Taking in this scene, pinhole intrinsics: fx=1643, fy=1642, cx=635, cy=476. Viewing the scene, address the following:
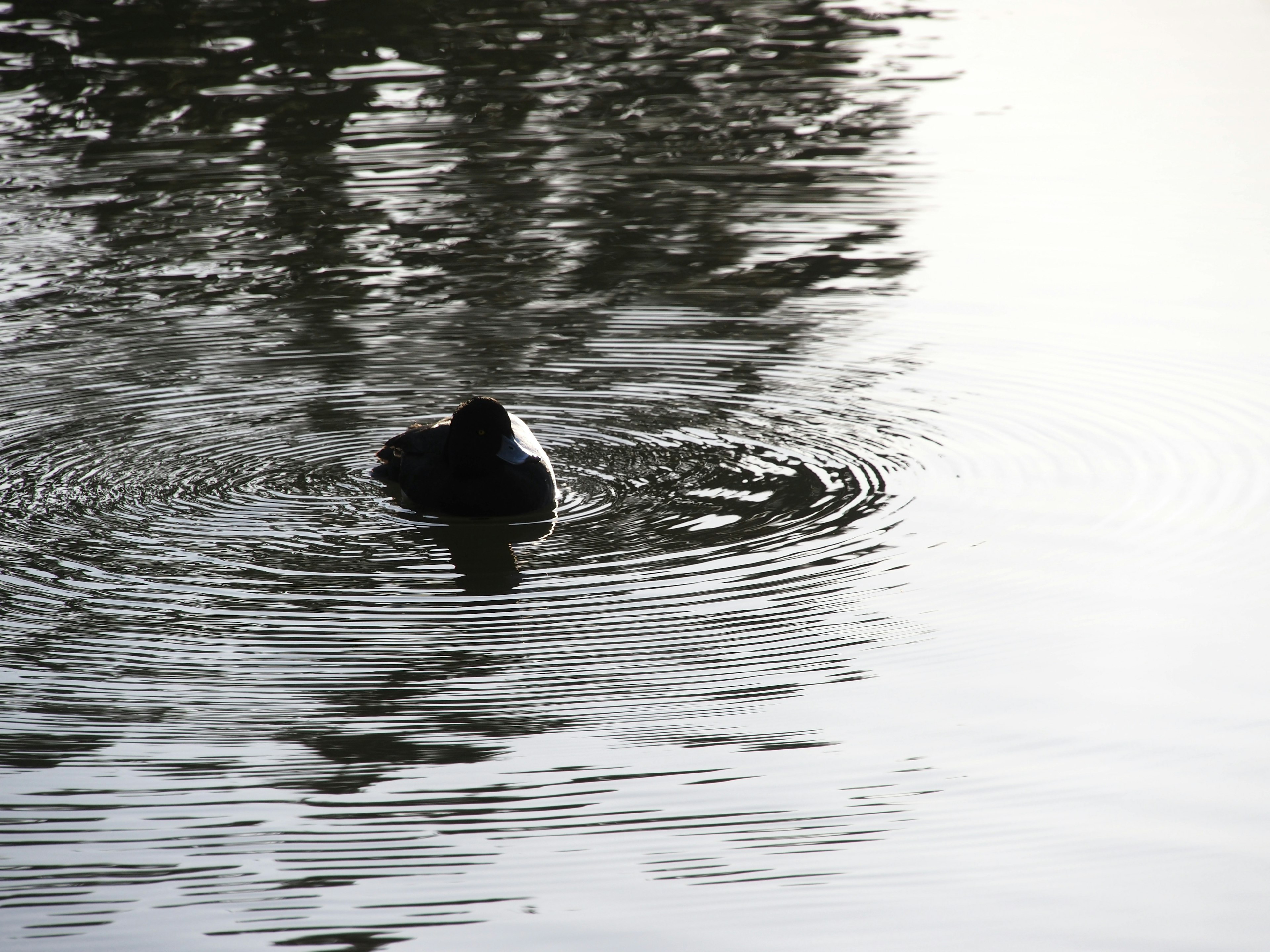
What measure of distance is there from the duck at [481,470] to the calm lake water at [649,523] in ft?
0.46

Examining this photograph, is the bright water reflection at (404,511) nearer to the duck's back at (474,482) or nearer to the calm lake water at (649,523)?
the calm lake water at (649,523)

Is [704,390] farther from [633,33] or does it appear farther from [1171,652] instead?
[633,33]

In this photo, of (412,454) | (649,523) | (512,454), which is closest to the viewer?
(649,523)

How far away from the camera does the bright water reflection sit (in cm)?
556

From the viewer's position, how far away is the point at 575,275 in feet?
41.1

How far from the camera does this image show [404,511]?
345 inches

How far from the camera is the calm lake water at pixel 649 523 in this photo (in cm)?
535

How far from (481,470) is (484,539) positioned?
408 mm

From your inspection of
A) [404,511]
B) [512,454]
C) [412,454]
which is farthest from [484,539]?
[412,454]

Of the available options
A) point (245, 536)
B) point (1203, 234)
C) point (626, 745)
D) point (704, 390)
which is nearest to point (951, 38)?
point (1203, 234)

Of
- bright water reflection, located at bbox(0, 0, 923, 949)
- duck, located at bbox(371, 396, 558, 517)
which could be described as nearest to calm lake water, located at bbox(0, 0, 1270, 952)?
bright water reflection, located at bbox(0, 0, 923, 949)

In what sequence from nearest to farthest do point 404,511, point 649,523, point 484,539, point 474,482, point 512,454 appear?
1. point 649,523
2. point 484,539
3. point 512,454
4. point 474,482
5. point 404,511

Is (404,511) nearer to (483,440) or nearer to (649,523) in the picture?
(483,440)

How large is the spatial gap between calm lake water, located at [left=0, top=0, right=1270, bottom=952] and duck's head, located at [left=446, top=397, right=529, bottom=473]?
35 cm
